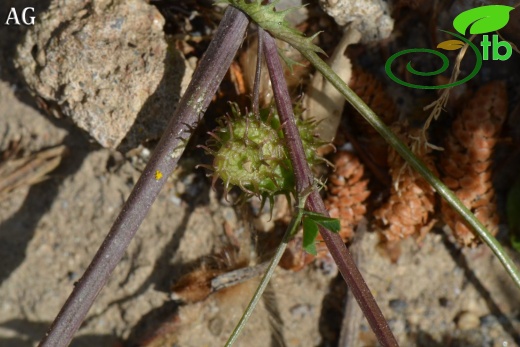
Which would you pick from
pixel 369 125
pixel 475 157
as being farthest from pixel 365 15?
pixel 475 157

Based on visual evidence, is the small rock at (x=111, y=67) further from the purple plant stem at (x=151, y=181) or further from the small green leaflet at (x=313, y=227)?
the small green leaflet at (x=313, y=227)

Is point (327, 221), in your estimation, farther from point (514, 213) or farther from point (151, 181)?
point (514, 213)

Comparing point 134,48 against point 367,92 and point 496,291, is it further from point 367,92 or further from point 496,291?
point 496,291

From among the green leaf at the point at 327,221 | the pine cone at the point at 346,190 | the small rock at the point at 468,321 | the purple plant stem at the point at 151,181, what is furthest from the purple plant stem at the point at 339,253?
the small rock at the point at 468,321

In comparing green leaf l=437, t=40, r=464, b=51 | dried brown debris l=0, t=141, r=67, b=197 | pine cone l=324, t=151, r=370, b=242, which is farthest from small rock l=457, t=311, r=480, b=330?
dried brown debris l=0, t=141, r=67, b=197

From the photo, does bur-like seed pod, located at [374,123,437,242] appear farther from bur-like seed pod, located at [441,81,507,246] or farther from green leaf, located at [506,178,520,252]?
green leaf, located at [506,178,520,252]
